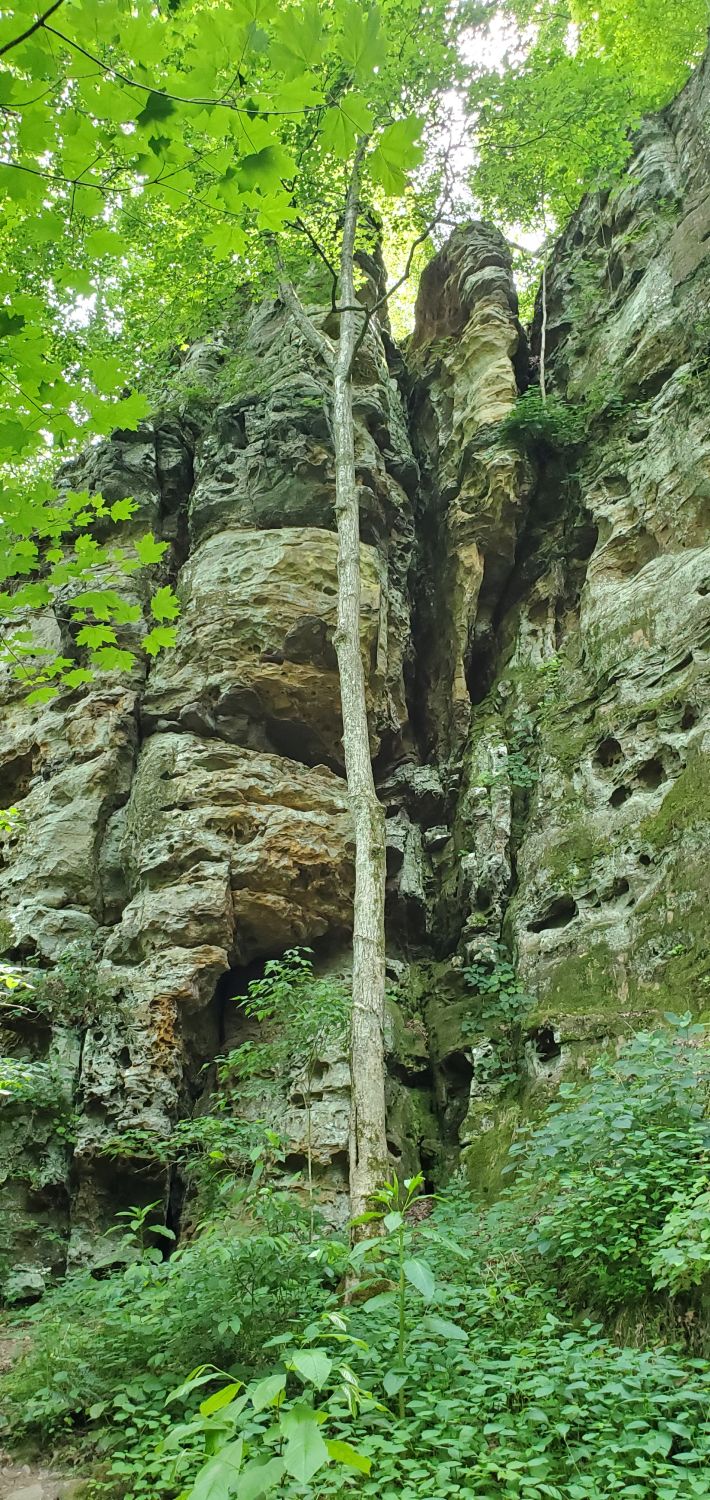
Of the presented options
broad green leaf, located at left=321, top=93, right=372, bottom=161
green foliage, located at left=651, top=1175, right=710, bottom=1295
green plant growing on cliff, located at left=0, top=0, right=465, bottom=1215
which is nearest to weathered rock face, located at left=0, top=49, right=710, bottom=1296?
green foliage, located at left=651, top=1175, right=710, bottom=1295

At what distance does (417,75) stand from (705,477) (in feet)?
26.2

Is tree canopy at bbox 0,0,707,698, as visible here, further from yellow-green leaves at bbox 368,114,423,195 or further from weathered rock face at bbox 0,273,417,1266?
weathered rock face at bbox 0,273,417,1266

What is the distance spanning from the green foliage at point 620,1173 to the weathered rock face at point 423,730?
6.91 feet

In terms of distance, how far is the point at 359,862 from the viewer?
7.59 meters

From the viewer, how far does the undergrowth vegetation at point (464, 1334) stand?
120 inches

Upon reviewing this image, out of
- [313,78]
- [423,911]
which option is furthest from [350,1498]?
[423,911]

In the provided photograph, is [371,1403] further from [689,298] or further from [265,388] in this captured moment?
[265,388]

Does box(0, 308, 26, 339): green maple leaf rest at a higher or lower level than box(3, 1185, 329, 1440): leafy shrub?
higher

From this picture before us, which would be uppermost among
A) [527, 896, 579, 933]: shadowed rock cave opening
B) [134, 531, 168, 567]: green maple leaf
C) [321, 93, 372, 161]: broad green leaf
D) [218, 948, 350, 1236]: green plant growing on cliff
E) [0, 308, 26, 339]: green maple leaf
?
[321, 93, 372, 161]: broad green leaf

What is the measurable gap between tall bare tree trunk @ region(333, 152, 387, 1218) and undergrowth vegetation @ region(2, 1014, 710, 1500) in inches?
15.9

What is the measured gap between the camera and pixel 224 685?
441 inches

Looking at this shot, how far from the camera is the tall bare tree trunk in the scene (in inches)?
238

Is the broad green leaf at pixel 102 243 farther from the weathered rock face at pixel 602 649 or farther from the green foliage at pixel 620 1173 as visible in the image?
the weathered rock face at pixel 602 649

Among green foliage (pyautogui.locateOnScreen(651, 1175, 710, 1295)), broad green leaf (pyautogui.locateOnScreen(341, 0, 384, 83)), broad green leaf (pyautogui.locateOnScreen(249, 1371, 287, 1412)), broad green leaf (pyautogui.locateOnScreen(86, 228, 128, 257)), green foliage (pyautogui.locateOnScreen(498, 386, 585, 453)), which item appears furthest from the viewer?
green foliage (pyautogui.locateOnScreen(498, 386, 585, 453))
